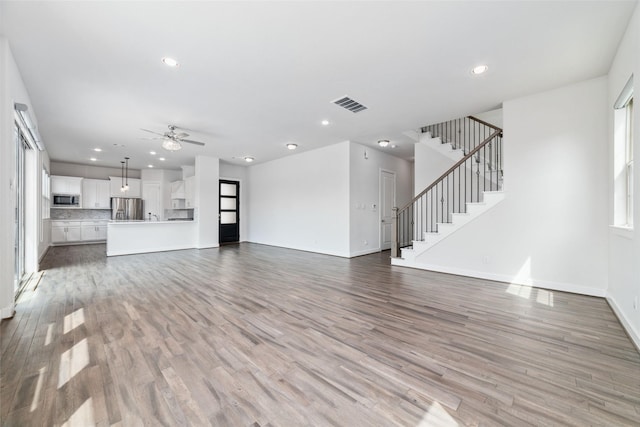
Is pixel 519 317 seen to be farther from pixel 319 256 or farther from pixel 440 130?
pixel 440 130

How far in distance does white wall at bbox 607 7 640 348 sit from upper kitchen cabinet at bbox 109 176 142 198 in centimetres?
1294

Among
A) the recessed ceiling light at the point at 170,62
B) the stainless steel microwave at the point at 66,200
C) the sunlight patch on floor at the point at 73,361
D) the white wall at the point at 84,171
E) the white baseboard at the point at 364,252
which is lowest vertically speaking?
the sunlight patch on floor at the point at 73,361

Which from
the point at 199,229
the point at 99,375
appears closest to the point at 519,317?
the point at 99,375

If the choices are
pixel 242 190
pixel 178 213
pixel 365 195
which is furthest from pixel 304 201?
pixel 178 213

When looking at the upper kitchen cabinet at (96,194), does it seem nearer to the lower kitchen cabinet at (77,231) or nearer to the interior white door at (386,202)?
the lower kitchen cabinet at (77,231)

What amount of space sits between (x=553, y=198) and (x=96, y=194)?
42.9 feet

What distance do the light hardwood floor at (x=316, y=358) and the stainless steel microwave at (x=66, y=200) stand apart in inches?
276

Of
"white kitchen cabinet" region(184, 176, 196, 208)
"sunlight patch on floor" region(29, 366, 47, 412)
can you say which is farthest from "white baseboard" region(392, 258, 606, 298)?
"white kitchen cabinet" region(184, 176, 196, 208)

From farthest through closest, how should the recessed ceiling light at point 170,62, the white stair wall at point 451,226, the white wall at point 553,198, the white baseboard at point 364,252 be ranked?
the white baseboard at point 364,252
the white stair wall at point 451,226
the white wall at point 553,198
the recessed ceiling light at point 170,62

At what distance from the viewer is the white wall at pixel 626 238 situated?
7.54ft

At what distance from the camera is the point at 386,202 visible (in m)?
7.81

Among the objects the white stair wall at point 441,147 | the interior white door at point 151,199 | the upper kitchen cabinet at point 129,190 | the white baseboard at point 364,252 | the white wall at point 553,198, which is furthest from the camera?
the interior white door at point 151,199

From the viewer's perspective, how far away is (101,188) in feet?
31.7

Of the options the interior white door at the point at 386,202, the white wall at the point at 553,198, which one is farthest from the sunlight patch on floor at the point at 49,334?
the interior white door at the point at 386,202
